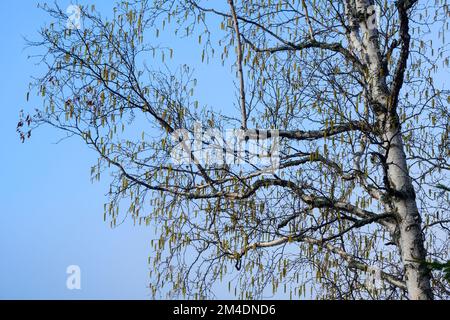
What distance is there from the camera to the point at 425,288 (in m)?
8.07

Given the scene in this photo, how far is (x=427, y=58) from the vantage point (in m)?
8.98

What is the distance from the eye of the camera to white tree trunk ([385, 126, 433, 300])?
26.6ft

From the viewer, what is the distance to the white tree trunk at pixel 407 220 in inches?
319

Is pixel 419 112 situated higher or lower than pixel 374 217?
higher

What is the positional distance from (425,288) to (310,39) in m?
3.63

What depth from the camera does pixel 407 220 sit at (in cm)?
841
